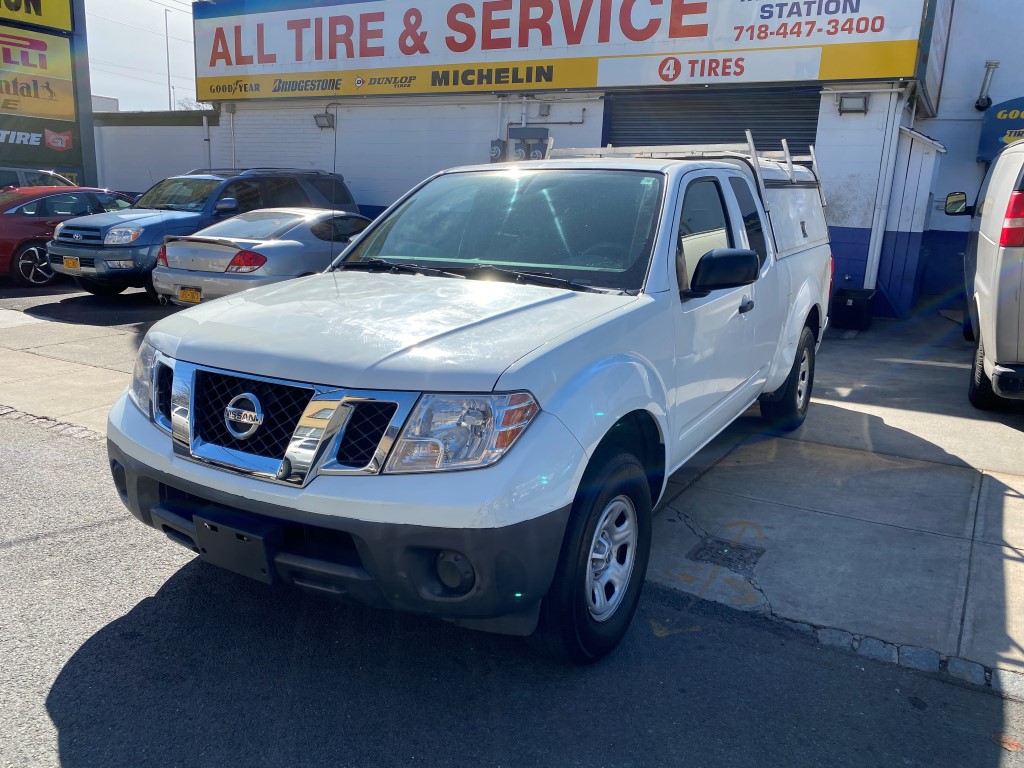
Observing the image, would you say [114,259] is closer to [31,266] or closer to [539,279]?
[31,266]

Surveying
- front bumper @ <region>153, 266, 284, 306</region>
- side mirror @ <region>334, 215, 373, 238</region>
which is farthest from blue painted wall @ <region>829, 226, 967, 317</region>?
front bumper @ <region>153, 266, 284, 306</region>

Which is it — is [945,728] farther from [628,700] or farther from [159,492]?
[159,492]

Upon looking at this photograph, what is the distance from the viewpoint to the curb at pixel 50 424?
223 inches

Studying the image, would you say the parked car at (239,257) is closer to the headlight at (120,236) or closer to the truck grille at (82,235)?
the headlight at (120,236)

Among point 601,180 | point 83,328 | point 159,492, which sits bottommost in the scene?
point 83,328

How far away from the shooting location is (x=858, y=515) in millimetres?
4762

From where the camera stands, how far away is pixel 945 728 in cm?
289

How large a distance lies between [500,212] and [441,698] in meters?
2.28

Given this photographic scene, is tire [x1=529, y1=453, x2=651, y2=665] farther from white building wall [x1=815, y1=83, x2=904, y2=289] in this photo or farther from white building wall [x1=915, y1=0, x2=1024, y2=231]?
white building wall [x1=915, y1=0, x2=1024, y2=231]

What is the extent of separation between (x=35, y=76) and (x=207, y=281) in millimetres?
13568

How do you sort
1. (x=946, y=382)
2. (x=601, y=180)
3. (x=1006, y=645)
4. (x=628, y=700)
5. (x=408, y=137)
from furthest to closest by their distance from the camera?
(x=408, y=137) < (x=946, y=382) < (x=601, y=180) < (x=1006, y=645) < (x=628, y=700)

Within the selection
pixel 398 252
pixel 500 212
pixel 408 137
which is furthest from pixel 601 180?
pixel 408 137

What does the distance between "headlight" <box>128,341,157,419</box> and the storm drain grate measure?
8.45 feet

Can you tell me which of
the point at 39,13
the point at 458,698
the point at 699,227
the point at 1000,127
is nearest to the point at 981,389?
the point at 699,227
